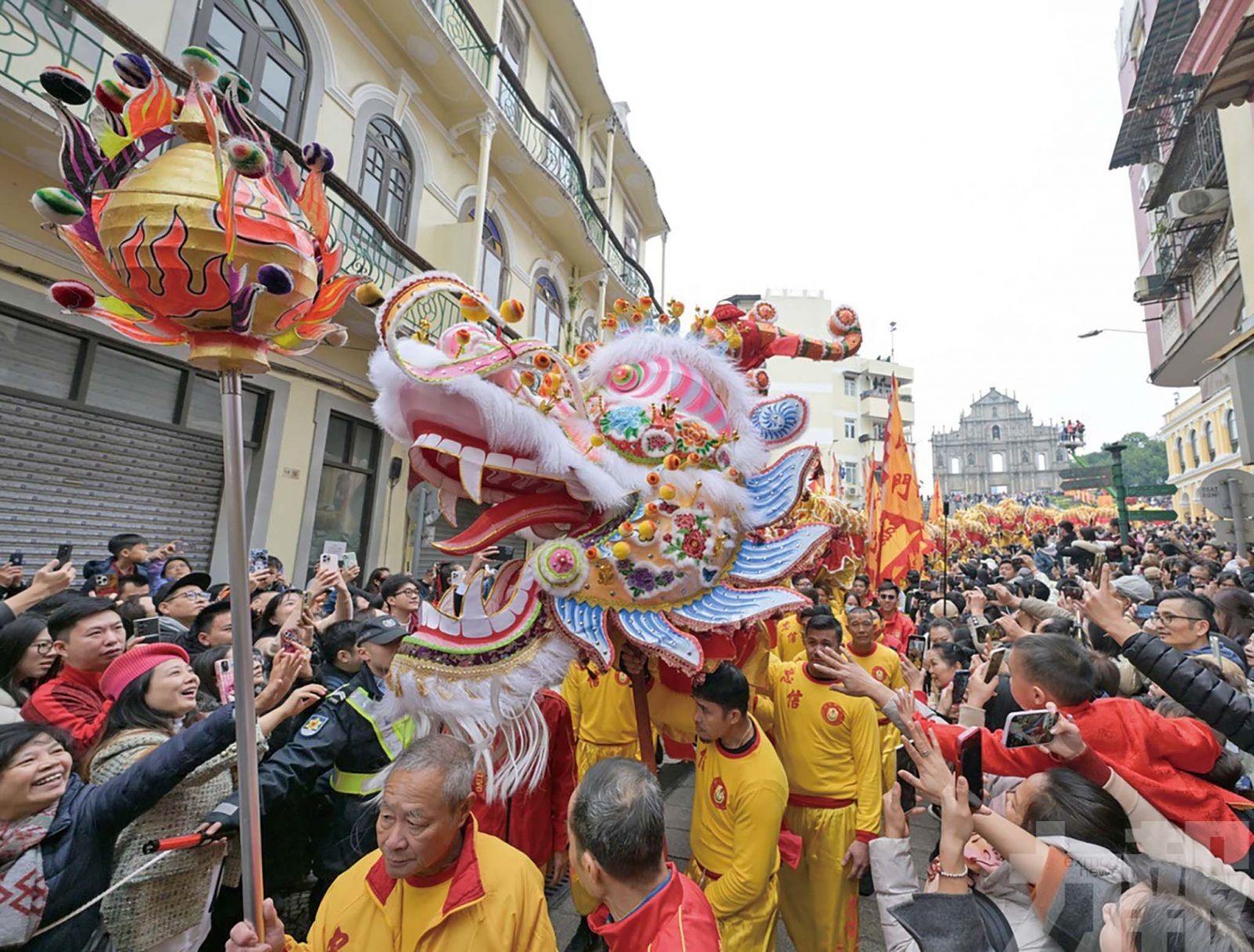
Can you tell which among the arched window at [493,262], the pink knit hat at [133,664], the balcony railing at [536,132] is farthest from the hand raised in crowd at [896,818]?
the arched window at [493,262]

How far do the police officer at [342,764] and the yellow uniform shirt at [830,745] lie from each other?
1.58 meters

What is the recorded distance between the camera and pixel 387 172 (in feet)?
24.2

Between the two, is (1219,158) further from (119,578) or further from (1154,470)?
(1154,470)

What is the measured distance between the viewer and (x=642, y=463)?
234cm

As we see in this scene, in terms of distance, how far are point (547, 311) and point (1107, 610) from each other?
10.0m

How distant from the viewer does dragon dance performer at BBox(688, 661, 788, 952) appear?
6.93ft

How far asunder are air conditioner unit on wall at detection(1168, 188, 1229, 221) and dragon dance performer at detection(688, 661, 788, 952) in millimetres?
12928

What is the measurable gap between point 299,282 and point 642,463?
1.26 meters

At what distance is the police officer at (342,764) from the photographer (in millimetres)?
2086

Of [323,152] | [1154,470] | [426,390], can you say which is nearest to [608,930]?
[426,390]

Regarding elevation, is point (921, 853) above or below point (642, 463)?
below

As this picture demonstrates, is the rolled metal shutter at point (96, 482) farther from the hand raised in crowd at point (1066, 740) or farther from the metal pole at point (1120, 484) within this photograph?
the metal pole at point (1120, 484)

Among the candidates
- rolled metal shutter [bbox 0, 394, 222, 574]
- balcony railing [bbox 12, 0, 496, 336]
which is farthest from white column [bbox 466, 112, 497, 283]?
rolled metal shutter [bbox 0, 394, 222, 574]

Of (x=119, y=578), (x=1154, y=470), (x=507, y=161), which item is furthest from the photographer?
(x=1154, y=470)
